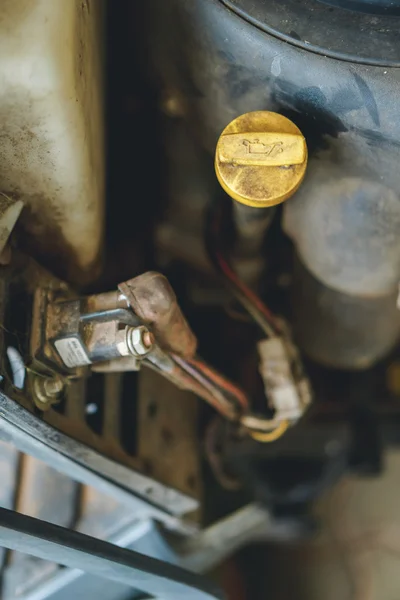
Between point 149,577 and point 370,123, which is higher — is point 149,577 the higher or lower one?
the lower one

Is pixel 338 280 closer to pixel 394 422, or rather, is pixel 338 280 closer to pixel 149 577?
pixel 149 577

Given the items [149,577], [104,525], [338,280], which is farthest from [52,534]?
[338,280]

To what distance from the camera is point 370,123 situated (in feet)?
1.86

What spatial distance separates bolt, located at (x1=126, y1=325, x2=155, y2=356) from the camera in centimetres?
57

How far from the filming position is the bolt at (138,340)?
573mm

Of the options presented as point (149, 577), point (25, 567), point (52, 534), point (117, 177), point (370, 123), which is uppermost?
point (370, 123)

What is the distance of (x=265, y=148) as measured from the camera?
0.56 m

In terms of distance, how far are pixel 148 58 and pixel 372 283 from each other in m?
0.36

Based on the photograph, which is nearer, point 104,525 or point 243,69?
point 243,69

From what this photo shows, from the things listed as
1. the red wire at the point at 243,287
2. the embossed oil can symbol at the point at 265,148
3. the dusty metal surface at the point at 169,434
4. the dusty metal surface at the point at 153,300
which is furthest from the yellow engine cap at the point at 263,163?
the dusty metal surface at the point at 169,434

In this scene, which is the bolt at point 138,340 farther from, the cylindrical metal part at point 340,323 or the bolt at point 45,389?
the cylindrical metal part at point 340,323

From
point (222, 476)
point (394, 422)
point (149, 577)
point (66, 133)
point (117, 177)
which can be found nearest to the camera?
point (66, 133)

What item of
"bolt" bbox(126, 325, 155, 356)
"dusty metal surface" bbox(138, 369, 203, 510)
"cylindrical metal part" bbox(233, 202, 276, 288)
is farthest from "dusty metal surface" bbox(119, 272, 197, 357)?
"dusty metal surface" bbox(138, 369, 203, 510)

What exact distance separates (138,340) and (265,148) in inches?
8.2
